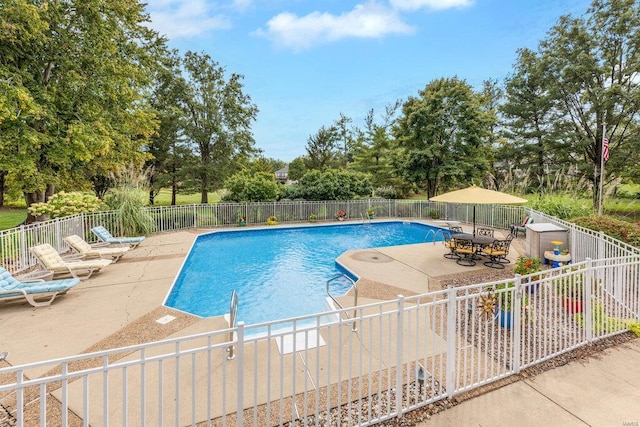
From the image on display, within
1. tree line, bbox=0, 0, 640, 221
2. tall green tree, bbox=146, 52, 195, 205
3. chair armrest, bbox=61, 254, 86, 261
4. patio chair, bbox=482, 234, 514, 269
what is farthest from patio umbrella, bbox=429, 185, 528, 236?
tall green tree, bbox=146, 52, 195, 205

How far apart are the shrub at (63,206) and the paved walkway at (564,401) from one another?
1177 centimetres

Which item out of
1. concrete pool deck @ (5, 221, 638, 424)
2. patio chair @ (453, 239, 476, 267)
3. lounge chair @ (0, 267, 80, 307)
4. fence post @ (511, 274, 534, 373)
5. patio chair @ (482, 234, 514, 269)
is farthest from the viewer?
patio chair @ (453, 239, 476, 267)

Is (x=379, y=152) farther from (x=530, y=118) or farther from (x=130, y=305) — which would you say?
(x=130, y=305)

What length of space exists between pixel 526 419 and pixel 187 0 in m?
15.1

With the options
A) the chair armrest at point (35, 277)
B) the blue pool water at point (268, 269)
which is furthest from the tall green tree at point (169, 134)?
the chair armrest at point (35, 277)

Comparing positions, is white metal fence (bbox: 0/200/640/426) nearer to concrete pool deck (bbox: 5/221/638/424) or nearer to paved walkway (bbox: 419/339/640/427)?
paved walkway (bbox: 419/339/640/427)

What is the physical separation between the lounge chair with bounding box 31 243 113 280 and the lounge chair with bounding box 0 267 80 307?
3.09 ft

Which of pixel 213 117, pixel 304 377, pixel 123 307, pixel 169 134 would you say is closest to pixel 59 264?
pixel 123 307

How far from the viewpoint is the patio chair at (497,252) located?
26.1 ft

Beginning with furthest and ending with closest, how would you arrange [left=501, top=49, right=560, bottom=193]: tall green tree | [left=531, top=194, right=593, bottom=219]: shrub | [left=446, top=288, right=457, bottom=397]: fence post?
[left=501, top=49, right=560, bottom=193]: tall green tree, [left=531, top=194, right=593, bottom=219]: shrub, [left=446, top=288, right=457, bottom=397]: fence post

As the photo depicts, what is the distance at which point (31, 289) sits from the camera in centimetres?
523

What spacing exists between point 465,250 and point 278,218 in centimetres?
1056

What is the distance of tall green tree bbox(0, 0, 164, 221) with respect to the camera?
32.1ft

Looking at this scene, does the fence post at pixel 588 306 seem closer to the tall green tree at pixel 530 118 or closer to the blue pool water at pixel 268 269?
the blue pool water at pixel 268 269
